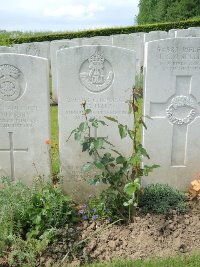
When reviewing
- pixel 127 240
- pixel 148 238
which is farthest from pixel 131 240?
pixel 148 238

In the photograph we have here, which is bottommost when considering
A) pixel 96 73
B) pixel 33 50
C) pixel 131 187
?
pixel 131 187

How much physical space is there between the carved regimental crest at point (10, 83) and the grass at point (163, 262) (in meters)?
1.91

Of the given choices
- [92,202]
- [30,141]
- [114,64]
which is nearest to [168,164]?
[92,202]

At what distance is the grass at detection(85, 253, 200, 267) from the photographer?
2922mm

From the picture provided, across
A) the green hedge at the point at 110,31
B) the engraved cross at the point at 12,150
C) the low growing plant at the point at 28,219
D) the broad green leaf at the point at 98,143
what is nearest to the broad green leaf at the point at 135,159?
the broad green leaf at the point at 98,143

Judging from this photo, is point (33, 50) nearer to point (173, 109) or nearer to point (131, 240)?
point (173, 109)

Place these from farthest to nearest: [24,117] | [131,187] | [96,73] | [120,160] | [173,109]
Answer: [173,109] < [24,117] < [96,73] < [120,160] < [131,187]

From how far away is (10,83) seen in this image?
12.2ft

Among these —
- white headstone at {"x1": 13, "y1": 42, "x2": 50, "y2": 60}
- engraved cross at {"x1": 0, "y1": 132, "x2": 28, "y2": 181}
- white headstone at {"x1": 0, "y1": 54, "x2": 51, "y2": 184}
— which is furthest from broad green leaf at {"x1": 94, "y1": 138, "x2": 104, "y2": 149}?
white headstone at {"x1": 13, "y1": 42, "x2": 50, "y2": 60}

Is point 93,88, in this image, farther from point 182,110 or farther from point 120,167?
point 182,110

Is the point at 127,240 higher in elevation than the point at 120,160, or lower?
lower

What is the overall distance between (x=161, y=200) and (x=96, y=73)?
1475mm

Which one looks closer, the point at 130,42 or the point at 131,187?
the point at 131,187

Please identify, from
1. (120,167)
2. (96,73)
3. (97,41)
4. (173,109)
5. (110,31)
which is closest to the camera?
(120,167)
